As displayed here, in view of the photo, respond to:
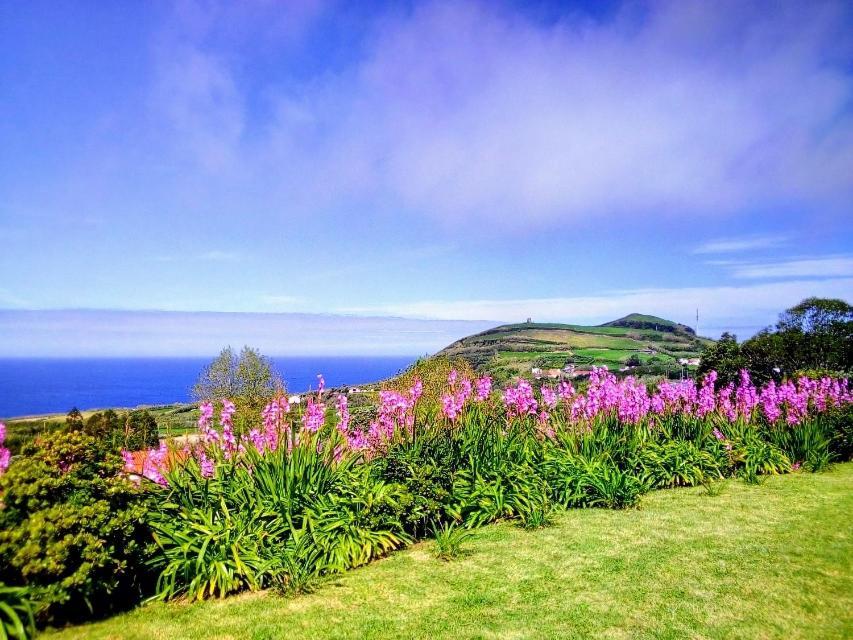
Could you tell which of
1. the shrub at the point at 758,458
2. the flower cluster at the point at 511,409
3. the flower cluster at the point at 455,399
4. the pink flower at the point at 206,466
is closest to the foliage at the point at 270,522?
the pink flower at the point at 206,466

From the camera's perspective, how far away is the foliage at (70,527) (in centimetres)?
419

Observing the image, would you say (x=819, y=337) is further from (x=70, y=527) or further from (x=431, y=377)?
(x=70, y=527)

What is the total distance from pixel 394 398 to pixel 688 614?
16.1ft

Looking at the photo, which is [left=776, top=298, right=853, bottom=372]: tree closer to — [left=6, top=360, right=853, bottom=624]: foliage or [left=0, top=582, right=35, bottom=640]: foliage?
[left=6, top=360, right=853, bottom=624]: foliage

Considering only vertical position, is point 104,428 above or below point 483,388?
below

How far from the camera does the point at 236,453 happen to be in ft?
22.4

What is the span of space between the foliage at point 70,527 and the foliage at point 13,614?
26cm

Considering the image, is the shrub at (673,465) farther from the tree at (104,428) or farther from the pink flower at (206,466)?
the tree at (104,428)

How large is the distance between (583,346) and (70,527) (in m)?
73.1

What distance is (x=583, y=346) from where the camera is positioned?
73.2 metres

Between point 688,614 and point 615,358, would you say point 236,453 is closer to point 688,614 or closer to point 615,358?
point 688,614

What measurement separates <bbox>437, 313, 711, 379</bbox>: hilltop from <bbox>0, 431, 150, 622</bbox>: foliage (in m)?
41.1

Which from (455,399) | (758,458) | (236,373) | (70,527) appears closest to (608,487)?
(455,399)

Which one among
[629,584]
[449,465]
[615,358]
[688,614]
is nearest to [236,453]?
[449,465]
